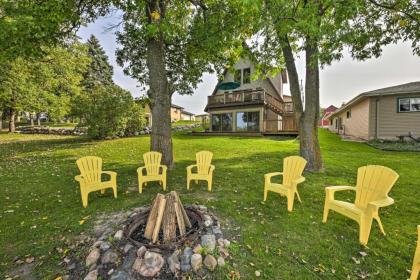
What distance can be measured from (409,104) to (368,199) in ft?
51.1

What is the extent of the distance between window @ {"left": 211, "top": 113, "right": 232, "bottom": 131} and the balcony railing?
4.01 ft

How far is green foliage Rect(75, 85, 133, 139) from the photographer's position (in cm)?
1603

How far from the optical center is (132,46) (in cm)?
945

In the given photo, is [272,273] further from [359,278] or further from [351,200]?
[351,200]

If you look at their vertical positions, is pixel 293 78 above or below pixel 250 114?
above

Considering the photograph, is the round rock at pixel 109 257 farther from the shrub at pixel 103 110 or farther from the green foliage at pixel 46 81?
the green foliage at pixel 46 81

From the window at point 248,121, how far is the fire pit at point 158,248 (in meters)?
17.1

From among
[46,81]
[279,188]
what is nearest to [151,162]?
[279,188]

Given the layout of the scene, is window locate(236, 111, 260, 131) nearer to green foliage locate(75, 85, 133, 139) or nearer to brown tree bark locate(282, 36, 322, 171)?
green foliage locate(75, 85, 133, 139)

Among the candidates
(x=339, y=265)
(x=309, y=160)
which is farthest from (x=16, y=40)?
(x=309, y=160)

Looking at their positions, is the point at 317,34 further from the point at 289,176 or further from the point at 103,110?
the point at 103,110

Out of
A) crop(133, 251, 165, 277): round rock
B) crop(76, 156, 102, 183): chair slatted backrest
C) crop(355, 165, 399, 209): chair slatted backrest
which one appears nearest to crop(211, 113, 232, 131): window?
crop(76, 156, 102, 183): chair slatted backrest

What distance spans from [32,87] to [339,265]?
24.0 metres

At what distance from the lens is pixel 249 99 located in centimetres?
1991
